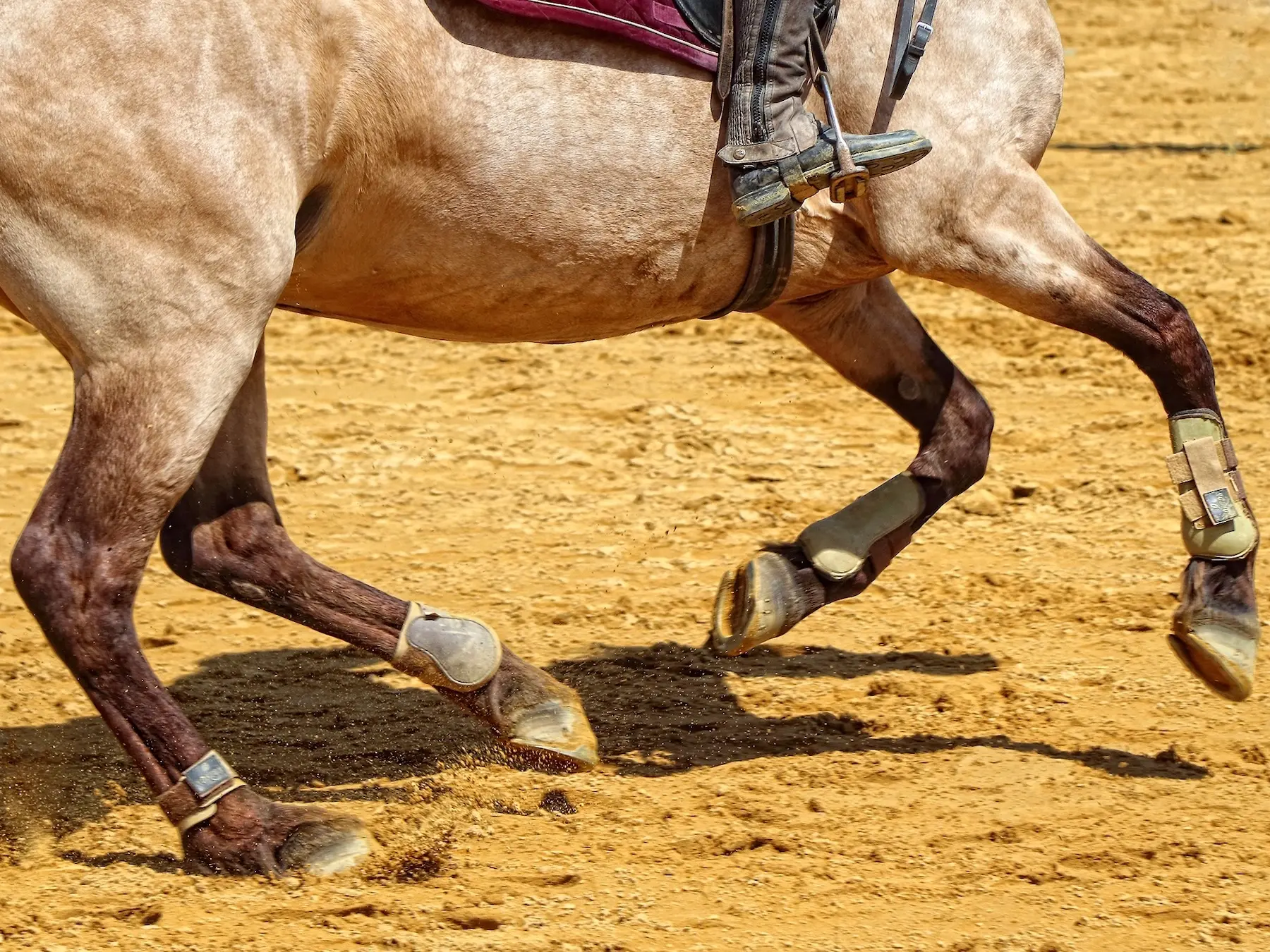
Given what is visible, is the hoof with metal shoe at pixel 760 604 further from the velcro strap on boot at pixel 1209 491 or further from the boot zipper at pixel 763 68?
the boot zipper at pixel 763 68

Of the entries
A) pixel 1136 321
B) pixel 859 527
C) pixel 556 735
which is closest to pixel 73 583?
pixel 556 735

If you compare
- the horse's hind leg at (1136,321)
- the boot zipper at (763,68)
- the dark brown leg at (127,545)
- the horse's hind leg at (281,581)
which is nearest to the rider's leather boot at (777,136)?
the boot zipper at (763,68)

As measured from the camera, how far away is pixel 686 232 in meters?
3.89

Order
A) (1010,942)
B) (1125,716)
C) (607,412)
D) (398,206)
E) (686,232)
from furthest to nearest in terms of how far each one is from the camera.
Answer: (607,412) < (1125,716) < (686,232) < (398,206) < (1010,942)

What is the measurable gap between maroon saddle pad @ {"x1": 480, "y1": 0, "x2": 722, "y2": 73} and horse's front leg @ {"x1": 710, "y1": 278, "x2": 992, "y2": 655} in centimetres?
108

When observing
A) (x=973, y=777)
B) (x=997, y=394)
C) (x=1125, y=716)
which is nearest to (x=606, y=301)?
(x=973, y=777)

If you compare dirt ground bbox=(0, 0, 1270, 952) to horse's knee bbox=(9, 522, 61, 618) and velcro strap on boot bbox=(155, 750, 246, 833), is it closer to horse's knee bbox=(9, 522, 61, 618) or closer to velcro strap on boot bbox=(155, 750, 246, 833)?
velcro strap on boot bbox=(155, 750, 246, 833)

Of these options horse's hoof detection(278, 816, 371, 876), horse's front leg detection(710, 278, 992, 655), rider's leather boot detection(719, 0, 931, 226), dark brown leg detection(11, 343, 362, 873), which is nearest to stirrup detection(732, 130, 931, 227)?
rider's leather boot detection(719, 0, 931, 226)

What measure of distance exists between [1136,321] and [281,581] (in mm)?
2206

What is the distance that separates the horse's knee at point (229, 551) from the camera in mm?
4230

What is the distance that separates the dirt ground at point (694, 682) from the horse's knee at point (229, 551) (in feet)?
1.63

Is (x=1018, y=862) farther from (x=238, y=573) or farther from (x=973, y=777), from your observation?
(x=238, y=573)

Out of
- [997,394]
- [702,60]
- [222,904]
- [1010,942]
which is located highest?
[702,60]

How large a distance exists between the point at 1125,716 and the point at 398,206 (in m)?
2.33
